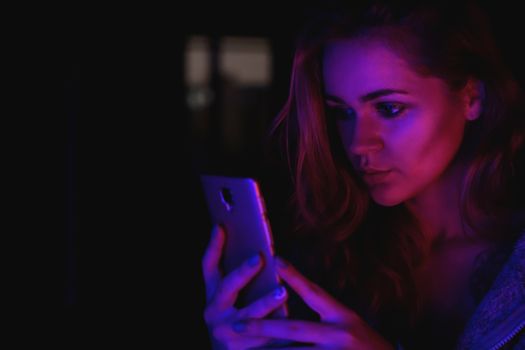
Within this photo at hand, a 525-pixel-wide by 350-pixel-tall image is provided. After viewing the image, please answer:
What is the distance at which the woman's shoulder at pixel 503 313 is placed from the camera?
1170 mm

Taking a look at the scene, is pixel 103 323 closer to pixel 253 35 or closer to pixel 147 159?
pixel 147 159

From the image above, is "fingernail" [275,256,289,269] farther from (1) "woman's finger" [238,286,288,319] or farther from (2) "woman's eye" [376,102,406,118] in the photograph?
(2) "woman's eye" [376,102,406,118]

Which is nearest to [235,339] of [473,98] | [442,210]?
[442,210]

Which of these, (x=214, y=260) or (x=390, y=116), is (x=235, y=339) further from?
(x=390, y=116)

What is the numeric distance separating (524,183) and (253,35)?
353cm

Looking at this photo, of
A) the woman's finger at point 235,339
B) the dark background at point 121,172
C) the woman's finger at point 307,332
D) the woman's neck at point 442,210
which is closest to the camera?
the woman's finger at point 307,332

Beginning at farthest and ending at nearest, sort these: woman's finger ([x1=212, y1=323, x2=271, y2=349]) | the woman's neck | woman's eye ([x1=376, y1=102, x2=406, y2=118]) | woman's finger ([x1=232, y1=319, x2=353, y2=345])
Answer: the woman's neck, woman's eye ([x1=376, y1=102, x2=406, y2=118]), woman's finger ([x1=212, y1=323, x2=271, y2=349]), woman's finger ([x1=232, y1=319, x2=353, y2=345])

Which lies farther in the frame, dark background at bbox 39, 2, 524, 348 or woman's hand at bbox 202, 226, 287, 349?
dark background at bbox 39, 2, 524, 348

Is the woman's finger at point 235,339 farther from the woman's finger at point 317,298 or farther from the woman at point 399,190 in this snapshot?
the woman's finger at point 317,298

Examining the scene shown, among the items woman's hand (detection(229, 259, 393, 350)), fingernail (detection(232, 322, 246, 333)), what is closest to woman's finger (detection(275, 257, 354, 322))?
woman's hand (detection(229, 259, 393, 350))

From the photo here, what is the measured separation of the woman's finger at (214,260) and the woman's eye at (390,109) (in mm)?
524

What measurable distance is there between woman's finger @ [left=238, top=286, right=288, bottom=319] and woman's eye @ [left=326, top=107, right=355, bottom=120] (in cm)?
54

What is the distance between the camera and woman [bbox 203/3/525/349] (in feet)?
3.95

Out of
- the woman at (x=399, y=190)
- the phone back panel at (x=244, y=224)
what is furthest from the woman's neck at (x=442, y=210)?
the phone back panel at (x=244, y=224)
